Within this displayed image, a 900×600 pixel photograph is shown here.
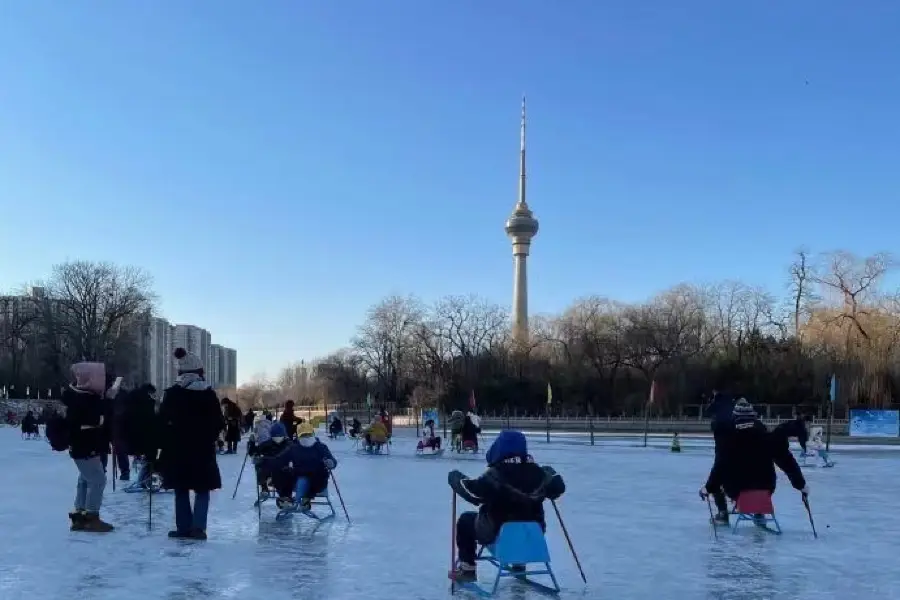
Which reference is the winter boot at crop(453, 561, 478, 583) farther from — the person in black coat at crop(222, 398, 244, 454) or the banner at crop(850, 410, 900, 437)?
the banner at crop(850, 410, 900, 437)

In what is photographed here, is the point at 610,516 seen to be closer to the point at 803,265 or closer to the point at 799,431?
the point at 799,431

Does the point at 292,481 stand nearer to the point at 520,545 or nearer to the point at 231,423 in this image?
the point at 520,545

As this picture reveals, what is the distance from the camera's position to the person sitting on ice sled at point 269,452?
1249 cm

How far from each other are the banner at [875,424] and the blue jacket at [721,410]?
32139 mm

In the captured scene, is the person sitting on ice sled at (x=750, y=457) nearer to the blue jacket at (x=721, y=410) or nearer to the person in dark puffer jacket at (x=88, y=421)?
the blue jacket at (x=721, y=410)

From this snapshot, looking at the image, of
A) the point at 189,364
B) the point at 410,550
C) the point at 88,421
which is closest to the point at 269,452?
the point at 88,421

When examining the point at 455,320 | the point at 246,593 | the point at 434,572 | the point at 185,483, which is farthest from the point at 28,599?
the point at 455,320

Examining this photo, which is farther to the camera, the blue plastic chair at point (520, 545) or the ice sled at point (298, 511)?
the ice sled at point (298, 511)

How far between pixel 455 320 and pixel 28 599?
242 ft

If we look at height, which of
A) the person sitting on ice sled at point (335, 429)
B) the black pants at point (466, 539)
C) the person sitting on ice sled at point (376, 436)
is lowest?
the person sitting on ice sled at point (335, 429)

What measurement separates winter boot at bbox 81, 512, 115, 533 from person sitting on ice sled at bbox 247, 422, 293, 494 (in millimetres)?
2210

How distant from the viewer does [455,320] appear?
264ft

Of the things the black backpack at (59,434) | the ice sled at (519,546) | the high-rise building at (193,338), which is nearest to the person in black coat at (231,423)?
the black backpack at (59,434)

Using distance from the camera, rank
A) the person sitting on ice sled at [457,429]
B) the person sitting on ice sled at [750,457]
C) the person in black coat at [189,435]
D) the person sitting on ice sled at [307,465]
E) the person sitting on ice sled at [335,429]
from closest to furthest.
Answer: the person in black coat at [189,435]
the person sitting on ice sled at [750,457]
the person sitting on ice sled at [307,465]
the person sitting on ice sled at [457,429]
the person sitting on ice sled at [335,429]
